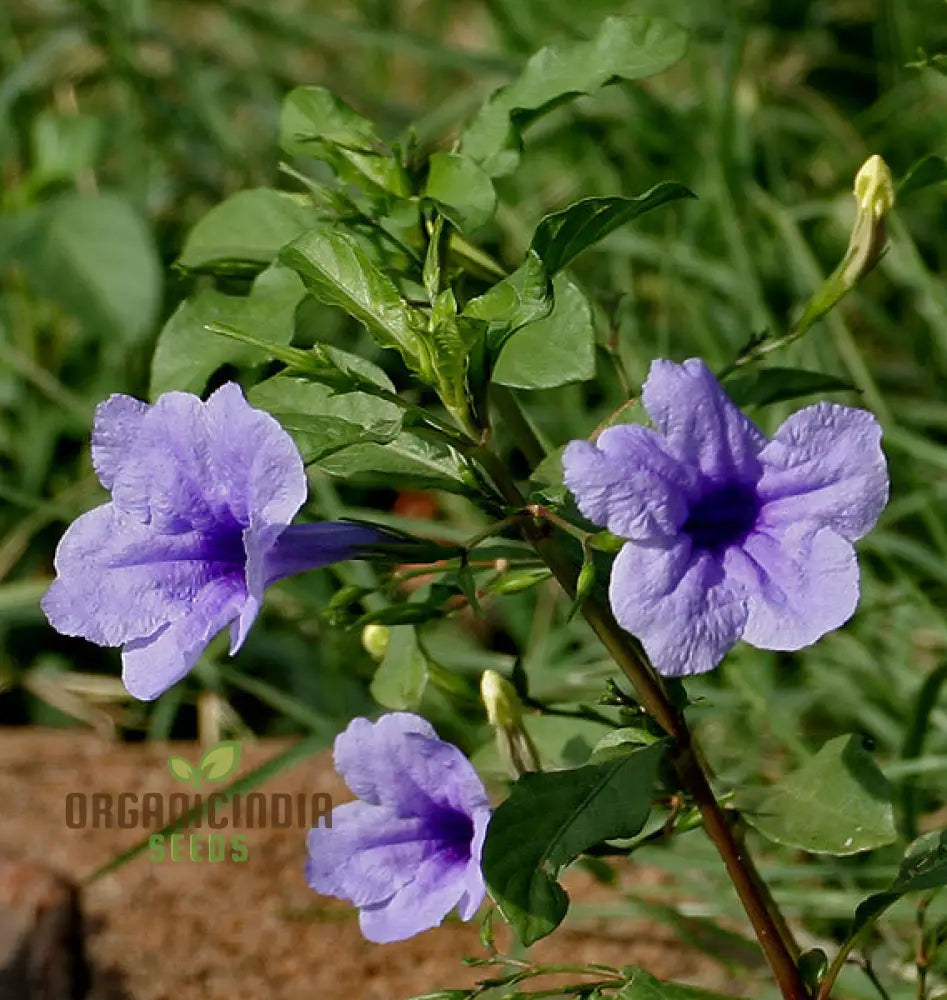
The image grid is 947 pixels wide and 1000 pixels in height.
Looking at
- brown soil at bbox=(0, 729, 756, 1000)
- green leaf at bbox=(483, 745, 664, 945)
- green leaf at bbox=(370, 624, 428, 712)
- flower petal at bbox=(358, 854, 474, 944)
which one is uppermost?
green leaf at bbox=(483, 745, 664, 945)

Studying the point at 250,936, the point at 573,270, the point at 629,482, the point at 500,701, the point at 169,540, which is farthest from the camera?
the point at 573,270

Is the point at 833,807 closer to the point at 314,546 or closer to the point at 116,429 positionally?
the point at 314,546

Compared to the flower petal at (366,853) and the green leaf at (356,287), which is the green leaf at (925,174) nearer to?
the green leaf at (356,287)

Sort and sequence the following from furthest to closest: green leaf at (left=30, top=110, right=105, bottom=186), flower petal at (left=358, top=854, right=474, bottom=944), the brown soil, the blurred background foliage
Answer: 1. green leaf at (left=30, top=110, right=105, bottom=186)
2. the blurred background foliage
3. the brown soil
4. flower petal at (left=358, top=854, right=474, bottom=944)

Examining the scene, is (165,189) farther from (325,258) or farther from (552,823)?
(552,823)

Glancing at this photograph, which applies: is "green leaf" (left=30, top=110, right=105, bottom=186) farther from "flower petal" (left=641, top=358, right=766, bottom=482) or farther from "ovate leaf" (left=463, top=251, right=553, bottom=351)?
"flower petal" (left=641, top=358, right=766, bottom=482)

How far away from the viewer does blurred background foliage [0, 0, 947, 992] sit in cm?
185

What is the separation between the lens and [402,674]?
46.8 inches

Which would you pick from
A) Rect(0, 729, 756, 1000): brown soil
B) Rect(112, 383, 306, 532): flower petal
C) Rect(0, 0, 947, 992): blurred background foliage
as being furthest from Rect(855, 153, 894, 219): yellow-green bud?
Rect(0, 729, 756, 1000): brown soil

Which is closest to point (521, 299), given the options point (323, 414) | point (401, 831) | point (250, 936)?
point (323, 414)

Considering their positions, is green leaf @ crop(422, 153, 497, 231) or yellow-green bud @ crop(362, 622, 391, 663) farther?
yellow-green bud @ crop(362, 622, 391, 663)

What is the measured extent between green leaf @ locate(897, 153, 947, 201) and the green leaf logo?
1.02 meters

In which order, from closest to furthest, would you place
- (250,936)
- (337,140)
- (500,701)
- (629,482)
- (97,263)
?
(629,482), (500,701), (337,140), (250,936), (97,263)

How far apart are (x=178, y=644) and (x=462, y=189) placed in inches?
15.9
